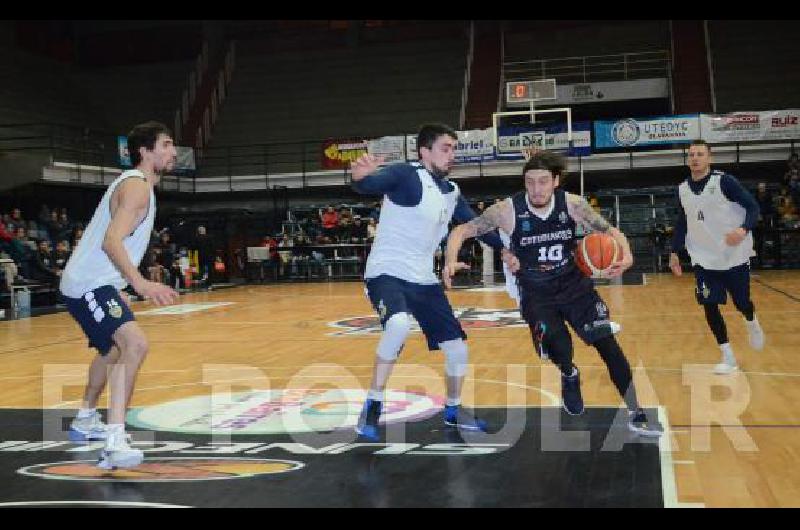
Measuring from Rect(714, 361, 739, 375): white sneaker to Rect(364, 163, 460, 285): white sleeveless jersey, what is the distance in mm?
3354

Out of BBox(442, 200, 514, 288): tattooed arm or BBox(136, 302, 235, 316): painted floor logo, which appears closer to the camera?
BBox(442, 200, 514, 288): tattooed arm

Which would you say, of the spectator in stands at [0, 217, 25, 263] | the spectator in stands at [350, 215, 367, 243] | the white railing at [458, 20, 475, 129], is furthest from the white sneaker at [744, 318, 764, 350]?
the white railing at [458, 20, 475, 129]

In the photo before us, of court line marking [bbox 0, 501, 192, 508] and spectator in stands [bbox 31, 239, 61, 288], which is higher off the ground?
spectator in stands [bbox 31, 239, 61, 288]

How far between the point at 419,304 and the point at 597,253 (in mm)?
1132

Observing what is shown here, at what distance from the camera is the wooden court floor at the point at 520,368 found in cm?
478

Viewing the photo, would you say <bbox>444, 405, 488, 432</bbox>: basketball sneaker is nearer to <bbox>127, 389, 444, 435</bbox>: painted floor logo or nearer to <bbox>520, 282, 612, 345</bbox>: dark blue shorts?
<bbox>127, 389, 444, 435</bbox>: painted floor logo

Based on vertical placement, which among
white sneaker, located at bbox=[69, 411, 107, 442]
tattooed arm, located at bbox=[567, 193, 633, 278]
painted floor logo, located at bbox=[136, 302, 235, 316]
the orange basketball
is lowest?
white sneaker, located at bbox=[69, 411, 107, 442]

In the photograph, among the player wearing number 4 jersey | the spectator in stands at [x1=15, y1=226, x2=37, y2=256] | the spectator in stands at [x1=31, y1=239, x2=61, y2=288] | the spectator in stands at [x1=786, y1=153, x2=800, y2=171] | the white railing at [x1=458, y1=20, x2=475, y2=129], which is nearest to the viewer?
the player wearing number 4 jersey

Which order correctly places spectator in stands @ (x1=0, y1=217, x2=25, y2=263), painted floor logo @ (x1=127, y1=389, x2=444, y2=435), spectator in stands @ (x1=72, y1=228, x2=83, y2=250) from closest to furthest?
painted floor logo @ (x1=127, y1=389, x2=444, y2=435) < spectator in stands @ (x1=0, y1=217, x2=25, y2=263) < spectator in stands @ (x1=72, y1=228, x2=83, y2=250)

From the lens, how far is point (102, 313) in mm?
5008

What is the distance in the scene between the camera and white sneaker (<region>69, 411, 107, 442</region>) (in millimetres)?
5535

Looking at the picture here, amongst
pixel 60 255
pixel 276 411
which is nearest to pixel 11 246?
pixel 60 255

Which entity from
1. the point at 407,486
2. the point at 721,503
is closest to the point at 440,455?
the point at 407,486

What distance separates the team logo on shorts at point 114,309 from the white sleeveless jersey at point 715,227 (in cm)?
515
